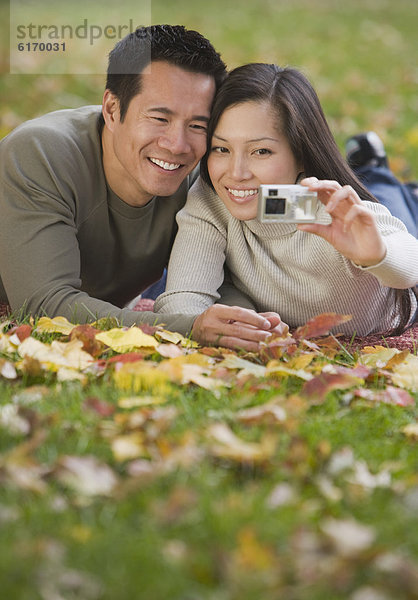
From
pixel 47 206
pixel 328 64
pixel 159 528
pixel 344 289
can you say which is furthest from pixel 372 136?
pixel 328 64

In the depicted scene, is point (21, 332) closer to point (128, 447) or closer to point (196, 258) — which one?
point (196, 258)

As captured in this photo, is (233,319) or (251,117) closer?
(233,319)

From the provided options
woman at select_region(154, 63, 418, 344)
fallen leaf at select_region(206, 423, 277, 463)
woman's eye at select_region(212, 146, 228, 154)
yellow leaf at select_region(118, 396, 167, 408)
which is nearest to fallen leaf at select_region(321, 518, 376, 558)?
fallen leaf at select_region(206, 423, 277, 463)

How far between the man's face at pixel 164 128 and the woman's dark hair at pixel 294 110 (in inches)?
2.7

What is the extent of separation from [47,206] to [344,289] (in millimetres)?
1123

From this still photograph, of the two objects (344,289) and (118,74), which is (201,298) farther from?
(118,74)

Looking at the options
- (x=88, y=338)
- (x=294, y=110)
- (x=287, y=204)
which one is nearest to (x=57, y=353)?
(x=88, y=338)

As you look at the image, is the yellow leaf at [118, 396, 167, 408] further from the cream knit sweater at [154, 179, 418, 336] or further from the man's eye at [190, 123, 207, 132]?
the man's eye at [190, 123, 207, 132]

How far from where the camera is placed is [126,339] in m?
2.42

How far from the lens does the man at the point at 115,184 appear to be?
2785mm

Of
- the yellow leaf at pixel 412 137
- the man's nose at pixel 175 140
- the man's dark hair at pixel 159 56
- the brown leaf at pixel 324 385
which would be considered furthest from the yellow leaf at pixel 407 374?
the yellow leaf at pixel 412 137

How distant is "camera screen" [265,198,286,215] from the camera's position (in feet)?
8.61

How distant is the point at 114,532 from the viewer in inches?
56.7

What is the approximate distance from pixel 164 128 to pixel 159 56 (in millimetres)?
280
